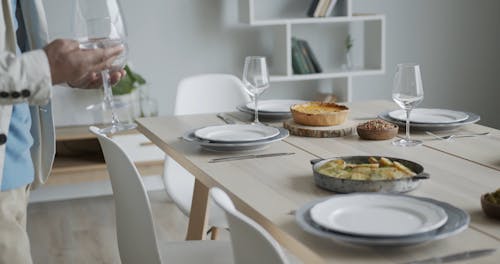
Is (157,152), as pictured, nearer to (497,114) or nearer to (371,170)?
(497,114)

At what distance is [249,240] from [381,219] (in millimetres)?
260

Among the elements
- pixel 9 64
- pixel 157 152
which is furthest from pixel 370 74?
pixel 9 64

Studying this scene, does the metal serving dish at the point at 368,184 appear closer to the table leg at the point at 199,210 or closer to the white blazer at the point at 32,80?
the white blazer at the point at 32,80

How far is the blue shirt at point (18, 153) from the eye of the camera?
1.67m

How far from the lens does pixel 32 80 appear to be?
1445 millimetres

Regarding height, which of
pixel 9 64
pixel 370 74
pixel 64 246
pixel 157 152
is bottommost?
pixel 64 246

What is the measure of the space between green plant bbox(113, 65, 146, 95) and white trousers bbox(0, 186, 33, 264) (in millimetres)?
2388

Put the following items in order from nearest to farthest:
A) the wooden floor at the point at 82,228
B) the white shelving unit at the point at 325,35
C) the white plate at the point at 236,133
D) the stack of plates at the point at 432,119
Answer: the white plate at the point at 236,133, the stack of plates at the point at 432,119, the wooden floor at the point at 82,228, the white shelving unit at the point at 325,35

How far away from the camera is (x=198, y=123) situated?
244 cm

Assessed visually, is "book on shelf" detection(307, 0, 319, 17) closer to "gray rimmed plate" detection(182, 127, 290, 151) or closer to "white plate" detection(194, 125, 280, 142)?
"white plate" detection(194, 125, 280, 142)

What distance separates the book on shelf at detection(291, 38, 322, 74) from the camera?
Answer: 4.35 metres

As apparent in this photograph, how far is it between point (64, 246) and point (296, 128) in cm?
167

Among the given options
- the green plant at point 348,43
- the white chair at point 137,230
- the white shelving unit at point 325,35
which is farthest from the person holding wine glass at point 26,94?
the green plant at point 348,43

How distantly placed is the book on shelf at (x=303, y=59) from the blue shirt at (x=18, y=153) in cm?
272
